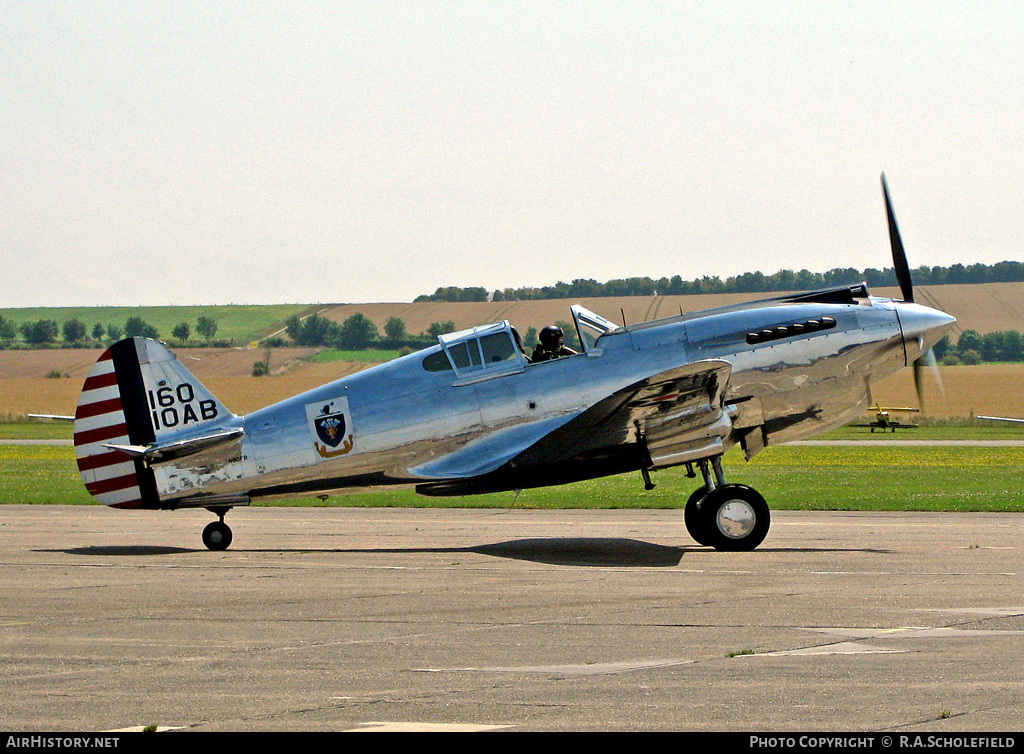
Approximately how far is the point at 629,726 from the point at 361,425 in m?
9.52

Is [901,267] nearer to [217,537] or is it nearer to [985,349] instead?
[217,537]

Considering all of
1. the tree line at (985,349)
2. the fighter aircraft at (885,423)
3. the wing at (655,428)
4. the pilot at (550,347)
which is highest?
the pilot at (550,347)

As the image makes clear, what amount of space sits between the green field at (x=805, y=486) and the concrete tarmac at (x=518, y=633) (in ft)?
20.7

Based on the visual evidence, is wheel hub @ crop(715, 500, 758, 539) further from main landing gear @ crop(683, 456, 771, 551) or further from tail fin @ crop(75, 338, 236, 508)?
tail fin @ crop(75, 338, 236, 508)

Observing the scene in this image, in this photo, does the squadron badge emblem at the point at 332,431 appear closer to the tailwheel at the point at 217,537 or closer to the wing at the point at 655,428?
the tailwheel at the point at 217,537

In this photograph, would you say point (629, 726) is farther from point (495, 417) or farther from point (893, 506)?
point (893, 506)

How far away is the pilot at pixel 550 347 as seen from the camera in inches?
601

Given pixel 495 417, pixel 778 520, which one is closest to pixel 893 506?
pixel 778 520

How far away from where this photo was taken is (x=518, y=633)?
29.9 feet

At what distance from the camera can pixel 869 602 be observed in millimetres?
10492

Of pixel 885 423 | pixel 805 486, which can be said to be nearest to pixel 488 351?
pixel 805 486

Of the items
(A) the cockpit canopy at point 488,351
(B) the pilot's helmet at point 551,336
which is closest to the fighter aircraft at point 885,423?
(A) the cockpit canopy at point 488,351

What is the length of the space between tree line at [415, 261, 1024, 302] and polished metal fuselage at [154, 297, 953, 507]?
65.1 feet

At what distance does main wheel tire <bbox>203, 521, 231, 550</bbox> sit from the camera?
15.7 metres
